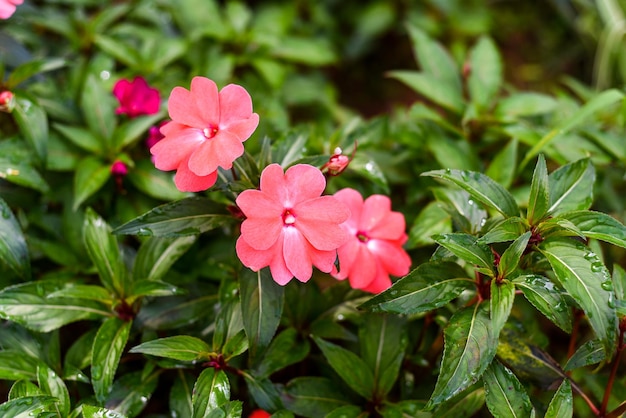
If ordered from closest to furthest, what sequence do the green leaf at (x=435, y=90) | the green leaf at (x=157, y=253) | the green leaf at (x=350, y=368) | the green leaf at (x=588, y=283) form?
1. the green leaf at (x=588, y=283)
2. the green leaf at (x=350, y=368)
3. the green leaf at (x=157, y=253)
4. the green leaf at (x=435, y=90)

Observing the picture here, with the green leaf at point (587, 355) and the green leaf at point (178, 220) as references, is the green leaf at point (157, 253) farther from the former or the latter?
the green leaf at point (587, 355)

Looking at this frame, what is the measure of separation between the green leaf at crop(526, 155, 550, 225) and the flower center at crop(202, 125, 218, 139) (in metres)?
0.73

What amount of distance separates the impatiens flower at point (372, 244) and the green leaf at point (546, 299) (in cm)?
35

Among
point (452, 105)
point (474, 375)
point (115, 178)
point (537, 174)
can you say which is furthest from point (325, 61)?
point (474, 375)

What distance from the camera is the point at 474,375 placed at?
1263 mm

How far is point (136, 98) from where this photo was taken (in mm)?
1938

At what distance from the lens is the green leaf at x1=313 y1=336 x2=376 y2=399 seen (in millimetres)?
1541

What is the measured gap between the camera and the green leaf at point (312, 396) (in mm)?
1530

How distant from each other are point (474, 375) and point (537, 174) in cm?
47

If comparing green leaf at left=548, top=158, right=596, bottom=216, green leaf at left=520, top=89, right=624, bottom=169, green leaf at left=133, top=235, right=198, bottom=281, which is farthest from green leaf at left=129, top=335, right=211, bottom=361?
green leaf at left=520, top=89, right=624, bottom=169

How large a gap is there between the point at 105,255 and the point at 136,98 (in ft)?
1.86

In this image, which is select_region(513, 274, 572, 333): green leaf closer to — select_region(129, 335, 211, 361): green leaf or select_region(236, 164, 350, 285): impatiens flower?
select_region(236, 164, 350, 285): impatiens flower

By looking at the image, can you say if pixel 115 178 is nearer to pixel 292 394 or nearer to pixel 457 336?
pixel 292 394

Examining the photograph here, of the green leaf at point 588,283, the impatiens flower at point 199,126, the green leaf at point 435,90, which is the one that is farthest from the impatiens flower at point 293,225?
the green leaf at point 435,90
